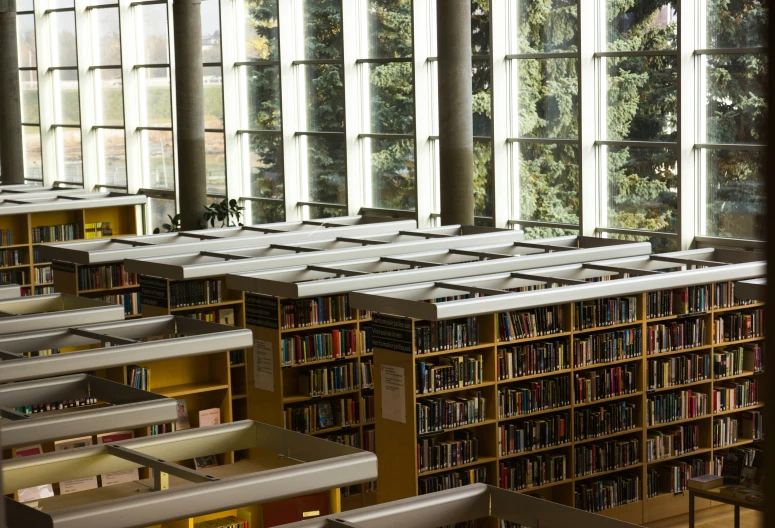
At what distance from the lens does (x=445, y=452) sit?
688 centimetres

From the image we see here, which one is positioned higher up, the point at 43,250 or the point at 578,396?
the point at 43,250

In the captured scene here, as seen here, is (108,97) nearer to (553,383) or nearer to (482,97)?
(482,97)

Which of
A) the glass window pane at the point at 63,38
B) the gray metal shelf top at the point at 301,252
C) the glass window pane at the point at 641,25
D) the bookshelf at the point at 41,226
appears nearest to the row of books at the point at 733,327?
the gray metal shelf top at the point at 301,252

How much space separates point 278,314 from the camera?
7551 millimetres

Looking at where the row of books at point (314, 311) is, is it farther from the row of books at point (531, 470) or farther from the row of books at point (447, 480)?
the row of books at point (531, 470)

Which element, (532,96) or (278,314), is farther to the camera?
(532,96)

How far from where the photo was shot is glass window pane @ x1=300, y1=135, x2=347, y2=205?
1455 cm

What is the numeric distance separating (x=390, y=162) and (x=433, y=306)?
781 centimetres

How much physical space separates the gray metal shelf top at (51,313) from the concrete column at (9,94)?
41.5ft

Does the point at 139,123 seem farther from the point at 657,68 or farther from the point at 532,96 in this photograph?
the point at 657,68

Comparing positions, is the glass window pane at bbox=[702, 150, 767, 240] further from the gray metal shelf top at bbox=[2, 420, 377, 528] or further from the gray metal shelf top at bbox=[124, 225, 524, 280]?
the gray metal shelf top at bbox=[2, 420, 377, 528]

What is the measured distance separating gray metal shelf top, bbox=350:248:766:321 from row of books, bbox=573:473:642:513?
1.39 meters

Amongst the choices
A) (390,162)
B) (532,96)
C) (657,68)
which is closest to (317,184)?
(390,162)

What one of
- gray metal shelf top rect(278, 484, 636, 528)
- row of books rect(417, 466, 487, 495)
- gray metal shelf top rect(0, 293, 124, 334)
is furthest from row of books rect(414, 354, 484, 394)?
gray metal shelf top rect(278, 484, 636, 528)
